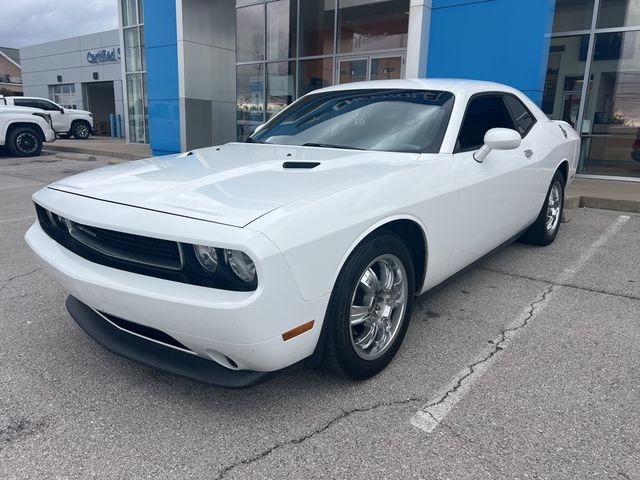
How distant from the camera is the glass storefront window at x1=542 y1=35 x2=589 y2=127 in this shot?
32.0ft

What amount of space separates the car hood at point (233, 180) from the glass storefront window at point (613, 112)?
8454 mm

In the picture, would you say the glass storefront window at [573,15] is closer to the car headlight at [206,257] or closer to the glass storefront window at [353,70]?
the glass storefront window at [353,70]

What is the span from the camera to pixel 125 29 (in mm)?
18453

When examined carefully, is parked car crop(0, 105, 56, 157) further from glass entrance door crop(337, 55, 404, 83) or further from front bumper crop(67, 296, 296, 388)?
Answer: front bumper crop(67, 296, 296, 388)

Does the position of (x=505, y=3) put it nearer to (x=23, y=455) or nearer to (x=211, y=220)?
(x=211, y=220)

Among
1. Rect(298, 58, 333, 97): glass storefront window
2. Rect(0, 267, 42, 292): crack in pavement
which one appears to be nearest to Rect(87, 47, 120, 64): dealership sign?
Rect(298, 58, 333, 97): glass storefront window

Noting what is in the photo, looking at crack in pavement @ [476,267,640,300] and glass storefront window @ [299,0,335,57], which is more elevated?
glass storefront window @ [299,0,335,57]

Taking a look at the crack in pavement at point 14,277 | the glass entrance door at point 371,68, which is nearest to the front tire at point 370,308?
the crack in pavement at point 14,277

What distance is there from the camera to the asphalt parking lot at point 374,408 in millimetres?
2031

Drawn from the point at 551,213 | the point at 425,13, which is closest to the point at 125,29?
the point at 425,13

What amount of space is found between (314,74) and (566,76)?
631cm

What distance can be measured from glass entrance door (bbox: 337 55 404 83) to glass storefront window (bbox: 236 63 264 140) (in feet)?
8.67

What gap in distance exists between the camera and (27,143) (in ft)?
47.2

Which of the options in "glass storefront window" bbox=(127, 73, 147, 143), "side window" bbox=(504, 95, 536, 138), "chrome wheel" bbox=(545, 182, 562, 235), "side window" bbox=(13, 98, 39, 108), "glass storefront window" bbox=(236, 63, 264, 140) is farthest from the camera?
"side window" bbox=(13, 98, 39, 108)
